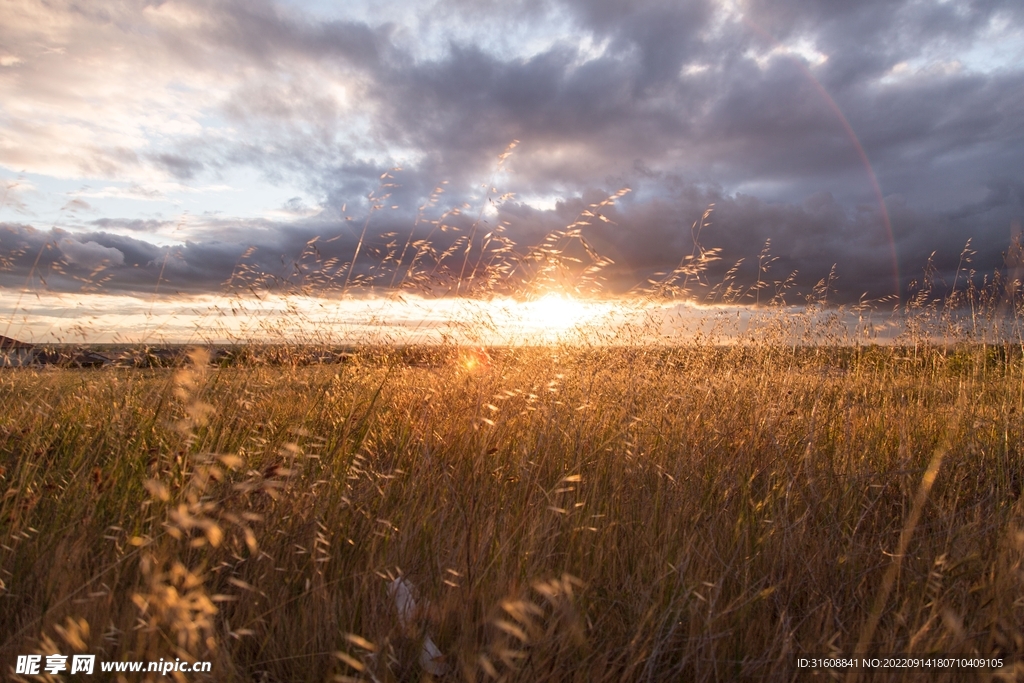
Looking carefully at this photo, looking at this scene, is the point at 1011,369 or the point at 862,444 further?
the point at 1011,369

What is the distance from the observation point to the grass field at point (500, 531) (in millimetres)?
1500

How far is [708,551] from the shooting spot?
1.93 metres

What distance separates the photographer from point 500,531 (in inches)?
82.9

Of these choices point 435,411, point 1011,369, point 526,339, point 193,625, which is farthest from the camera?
point 1011,369

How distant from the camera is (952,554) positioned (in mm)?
2053

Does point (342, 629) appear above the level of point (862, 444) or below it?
below

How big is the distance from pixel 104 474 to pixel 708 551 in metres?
2.37

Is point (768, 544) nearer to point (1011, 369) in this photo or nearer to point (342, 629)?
point (342, 629)

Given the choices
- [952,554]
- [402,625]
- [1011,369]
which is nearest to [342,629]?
[402,625]

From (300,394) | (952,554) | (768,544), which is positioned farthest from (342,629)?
(300,394)

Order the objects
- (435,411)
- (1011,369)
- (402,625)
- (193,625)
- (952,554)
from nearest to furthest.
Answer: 1. (193,625)
2. (402,625)
3. (952,554)
4. (435,411)
5. (1011,369)

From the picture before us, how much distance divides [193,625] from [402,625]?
523mm

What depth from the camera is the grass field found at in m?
1.50

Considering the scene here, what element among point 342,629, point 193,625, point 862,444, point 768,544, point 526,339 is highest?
point 526,339
